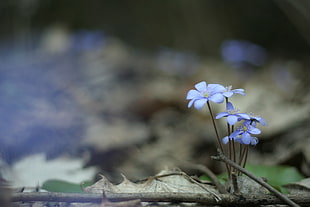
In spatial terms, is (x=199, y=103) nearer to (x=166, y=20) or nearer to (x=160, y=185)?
(x=160, y=185)

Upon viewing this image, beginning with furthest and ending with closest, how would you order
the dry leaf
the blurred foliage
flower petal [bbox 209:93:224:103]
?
the blurred foliage
the dry leaf
flower petal [bbox 209:93:224:103]

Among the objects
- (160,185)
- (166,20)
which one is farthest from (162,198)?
(166,20)

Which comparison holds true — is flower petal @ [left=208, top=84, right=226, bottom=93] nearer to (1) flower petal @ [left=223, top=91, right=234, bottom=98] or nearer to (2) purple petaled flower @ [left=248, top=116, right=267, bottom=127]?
(1) flower petal @ [left=223, top=91, right=234, bottom=98]

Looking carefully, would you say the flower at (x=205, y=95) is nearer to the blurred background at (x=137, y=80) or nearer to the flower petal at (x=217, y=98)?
the flower petal at (x=217, y=98)

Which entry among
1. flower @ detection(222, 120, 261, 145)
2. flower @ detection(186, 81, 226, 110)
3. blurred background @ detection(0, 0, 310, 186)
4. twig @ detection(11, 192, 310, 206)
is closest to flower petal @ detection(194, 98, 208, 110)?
flower @ detection(186, 81, 226, 110)

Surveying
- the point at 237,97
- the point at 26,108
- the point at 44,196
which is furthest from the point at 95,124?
the point at 44,196

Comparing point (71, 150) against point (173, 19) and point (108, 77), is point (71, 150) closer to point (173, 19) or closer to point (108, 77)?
point (108, 77)
